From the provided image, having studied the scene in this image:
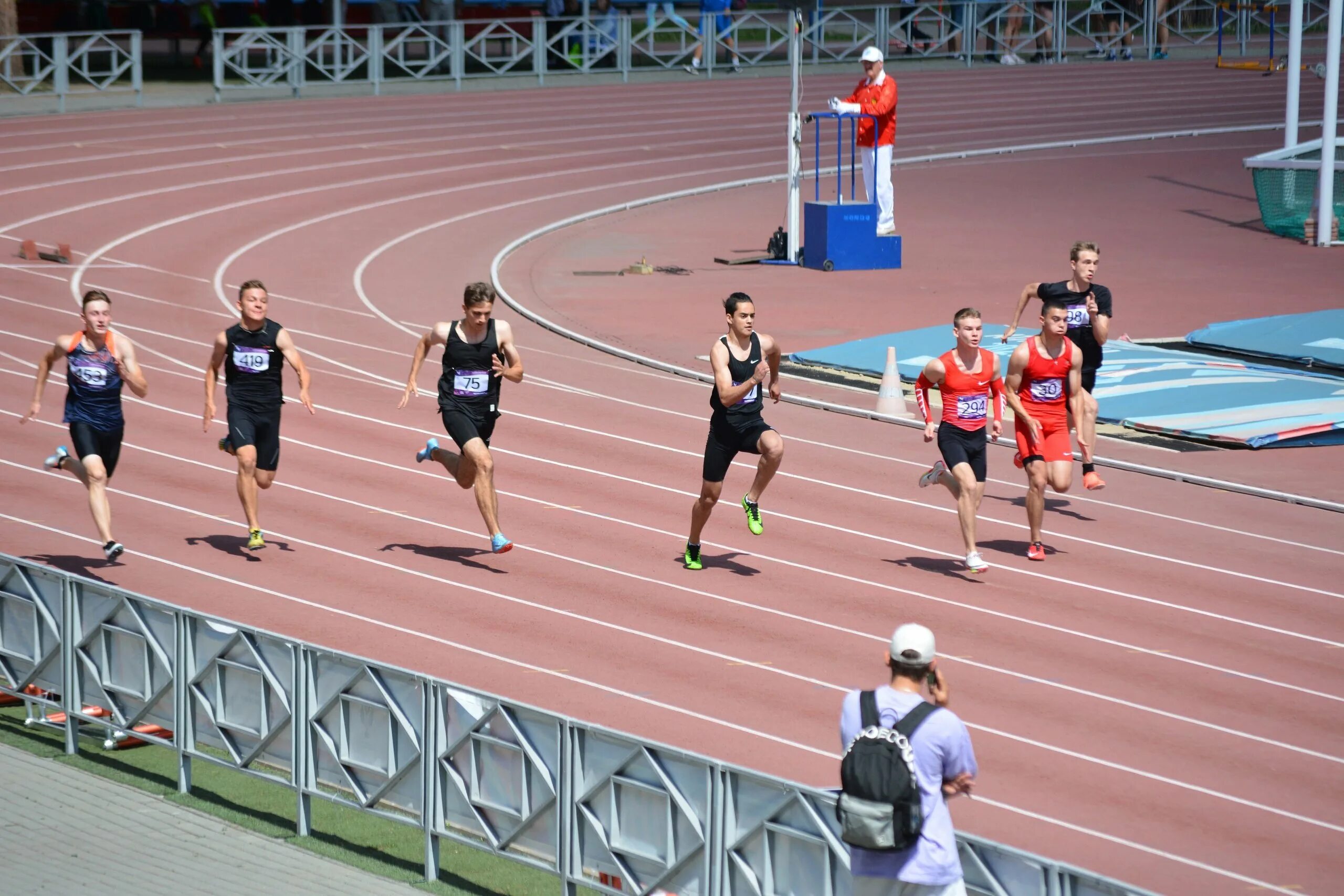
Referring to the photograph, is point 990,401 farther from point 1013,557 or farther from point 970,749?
point 970,749

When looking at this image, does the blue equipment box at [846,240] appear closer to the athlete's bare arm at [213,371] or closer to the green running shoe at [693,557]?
the green running shoe at [693,557]

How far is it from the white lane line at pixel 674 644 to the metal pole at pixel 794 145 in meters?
11.8

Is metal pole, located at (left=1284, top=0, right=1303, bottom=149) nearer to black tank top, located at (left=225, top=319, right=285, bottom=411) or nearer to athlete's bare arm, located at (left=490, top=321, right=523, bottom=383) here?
→ athlete's bare arm, located at (left=490, top=321, right=523, bottom=383)

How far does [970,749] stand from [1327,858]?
318 centimetres

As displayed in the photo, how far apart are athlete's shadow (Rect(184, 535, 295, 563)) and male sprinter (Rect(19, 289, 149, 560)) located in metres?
1.07

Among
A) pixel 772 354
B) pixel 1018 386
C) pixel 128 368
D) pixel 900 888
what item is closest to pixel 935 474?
pixel 1018 386

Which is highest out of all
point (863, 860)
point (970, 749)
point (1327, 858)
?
point (970, 749)

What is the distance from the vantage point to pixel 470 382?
40.4 ft

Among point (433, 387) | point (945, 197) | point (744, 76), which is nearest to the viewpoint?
point (433, 387)

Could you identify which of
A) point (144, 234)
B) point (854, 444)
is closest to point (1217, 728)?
point (854, 444)

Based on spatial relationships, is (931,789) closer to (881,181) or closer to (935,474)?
(935,474)

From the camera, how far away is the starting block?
23.9m

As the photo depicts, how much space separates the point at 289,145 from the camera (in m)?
32.9

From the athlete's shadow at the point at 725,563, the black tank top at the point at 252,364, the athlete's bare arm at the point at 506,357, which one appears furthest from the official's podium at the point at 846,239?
the black tank top at the point at 252,364
